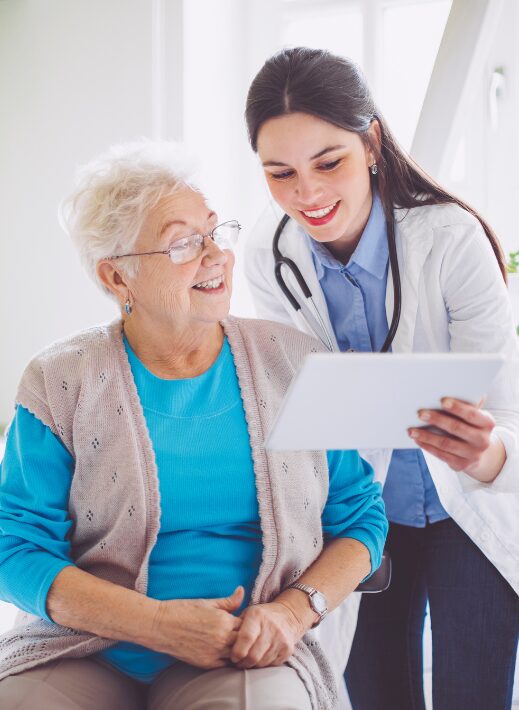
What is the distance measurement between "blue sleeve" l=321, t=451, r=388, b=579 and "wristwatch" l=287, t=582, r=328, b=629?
15 centimetres

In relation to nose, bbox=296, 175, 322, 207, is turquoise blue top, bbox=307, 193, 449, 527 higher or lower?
lower

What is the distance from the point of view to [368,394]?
1.00 meters

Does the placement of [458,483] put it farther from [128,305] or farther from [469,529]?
[128,305]

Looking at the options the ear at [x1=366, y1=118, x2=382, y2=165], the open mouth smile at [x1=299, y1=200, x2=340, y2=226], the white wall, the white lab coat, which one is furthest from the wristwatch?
the white wall

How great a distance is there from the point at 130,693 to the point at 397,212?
3.32 feet

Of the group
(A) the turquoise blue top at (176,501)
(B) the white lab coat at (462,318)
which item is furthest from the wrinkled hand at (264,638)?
(B) the white lab coat at (462,318)

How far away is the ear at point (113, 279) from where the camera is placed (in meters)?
1.45

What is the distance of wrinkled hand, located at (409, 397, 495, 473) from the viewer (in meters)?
1.06

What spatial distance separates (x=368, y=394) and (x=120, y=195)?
26.3 inches

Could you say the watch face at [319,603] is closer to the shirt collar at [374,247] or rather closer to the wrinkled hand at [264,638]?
the wrinkled hand at [264,638]

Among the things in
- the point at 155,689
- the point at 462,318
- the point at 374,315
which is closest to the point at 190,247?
the point at 374,315

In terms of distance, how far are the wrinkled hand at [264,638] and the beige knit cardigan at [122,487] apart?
0.05 m

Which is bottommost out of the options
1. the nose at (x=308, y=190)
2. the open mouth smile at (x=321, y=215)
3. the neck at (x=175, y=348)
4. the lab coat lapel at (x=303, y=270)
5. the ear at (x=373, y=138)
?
the neck at (x=175, y=348)

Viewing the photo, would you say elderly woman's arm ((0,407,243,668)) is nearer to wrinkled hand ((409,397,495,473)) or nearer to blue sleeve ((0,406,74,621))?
blue sleeve ((0,406,74,621))
